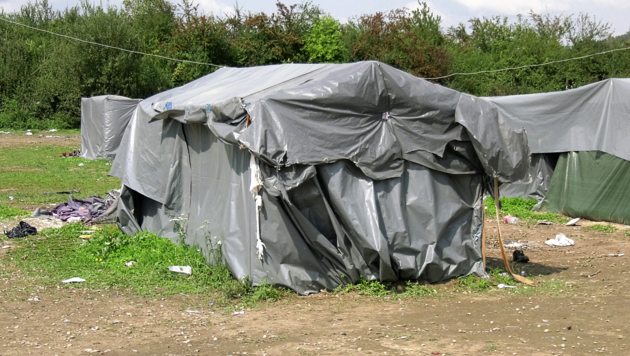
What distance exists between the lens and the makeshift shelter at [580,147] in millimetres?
11258

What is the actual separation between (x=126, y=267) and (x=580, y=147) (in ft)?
29.9

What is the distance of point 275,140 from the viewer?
616 centimetres

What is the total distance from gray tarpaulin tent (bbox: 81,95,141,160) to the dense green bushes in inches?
317

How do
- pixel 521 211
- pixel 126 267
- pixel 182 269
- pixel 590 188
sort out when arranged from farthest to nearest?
pixel 521 211 < pixel 590 188 < pixel 126 267 < pixel 182 269

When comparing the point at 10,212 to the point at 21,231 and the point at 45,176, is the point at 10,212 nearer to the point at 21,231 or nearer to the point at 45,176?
the point at 21,231

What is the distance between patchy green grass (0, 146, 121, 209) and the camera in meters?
13.0

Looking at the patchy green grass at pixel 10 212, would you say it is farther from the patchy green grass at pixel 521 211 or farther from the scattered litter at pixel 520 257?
the patchy green grass at pixel 521 211

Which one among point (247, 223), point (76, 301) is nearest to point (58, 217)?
point (76, 301)

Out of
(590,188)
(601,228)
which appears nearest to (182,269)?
(601,228)

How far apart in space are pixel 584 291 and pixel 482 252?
1150 millimetres

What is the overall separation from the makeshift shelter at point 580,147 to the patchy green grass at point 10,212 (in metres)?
10.1

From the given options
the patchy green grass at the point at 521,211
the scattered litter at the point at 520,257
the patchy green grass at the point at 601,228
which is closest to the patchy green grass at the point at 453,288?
the scattered litter at the point at 520,257

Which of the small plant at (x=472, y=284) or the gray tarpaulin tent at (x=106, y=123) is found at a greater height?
the gray tarpaulin tent at (x=106, y=123)

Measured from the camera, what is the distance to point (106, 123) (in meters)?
20.0
